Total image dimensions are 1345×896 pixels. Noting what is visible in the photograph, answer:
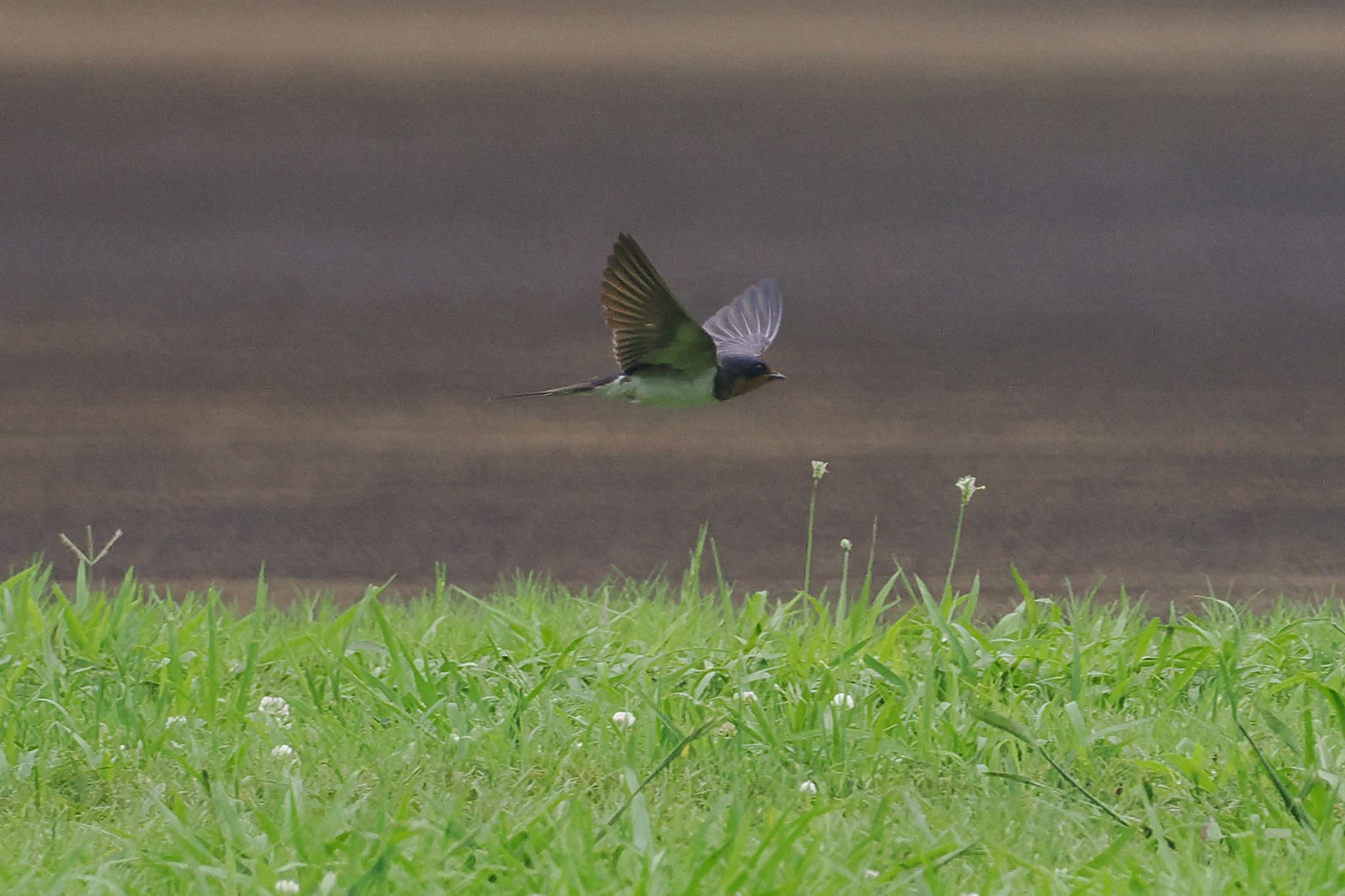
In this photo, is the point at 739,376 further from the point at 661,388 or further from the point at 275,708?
the point at 275,708

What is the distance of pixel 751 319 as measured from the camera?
116 inches

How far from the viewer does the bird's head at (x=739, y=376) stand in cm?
262

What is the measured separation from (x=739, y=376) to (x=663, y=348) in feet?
0.75

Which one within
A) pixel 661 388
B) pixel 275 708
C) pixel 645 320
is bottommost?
pixel 275 708

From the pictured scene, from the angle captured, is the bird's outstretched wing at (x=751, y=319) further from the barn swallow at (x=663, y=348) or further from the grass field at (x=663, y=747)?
the grass field at (x=663, y=747)

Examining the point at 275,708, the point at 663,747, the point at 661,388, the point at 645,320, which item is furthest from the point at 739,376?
the point at 275,708

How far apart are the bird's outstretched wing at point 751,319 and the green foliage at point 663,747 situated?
0.51 meters

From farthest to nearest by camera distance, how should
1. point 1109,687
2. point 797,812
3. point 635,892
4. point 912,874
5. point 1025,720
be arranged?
point 1109,687 → point 1025,720 → point 797,812 → point 912,874 → point 635,892

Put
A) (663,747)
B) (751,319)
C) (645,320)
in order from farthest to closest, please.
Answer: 1. (751,319)
2. (645,320)
3. (663,747)

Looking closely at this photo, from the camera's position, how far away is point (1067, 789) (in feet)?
6.32

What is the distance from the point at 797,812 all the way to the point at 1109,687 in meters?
0.75

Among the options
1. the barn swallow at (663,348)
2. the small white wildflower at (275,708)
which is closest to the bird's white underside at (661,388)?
the barn swallow at (663,348)

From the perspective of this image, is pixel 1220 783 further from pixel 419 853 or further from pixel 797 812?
pixel 419 853

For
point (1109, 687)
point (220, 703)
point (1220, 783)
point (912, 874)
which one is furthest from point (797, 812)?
point (220, 703)
